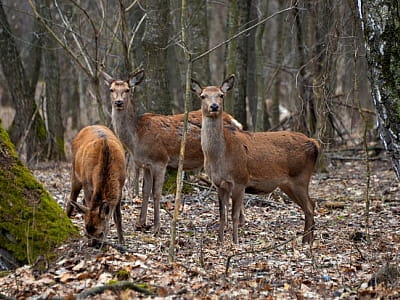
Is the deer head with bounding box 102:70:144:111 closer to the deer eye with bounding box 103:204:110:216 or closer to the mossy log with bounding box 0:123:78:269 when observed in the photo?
the mossy log with bounding box 0:123:78:269

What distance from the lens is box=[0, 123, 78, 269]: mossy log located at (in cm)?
739

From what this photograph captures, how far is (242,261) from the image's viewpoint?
7.88 meters

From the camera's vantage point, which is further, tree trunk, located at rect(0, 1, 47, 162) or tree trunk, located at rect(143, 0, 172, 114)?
tree trunk, located at rect(0, 1, 47, 162)

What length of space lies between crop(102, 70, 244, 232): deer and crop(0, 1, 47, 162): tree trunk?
6.71 m

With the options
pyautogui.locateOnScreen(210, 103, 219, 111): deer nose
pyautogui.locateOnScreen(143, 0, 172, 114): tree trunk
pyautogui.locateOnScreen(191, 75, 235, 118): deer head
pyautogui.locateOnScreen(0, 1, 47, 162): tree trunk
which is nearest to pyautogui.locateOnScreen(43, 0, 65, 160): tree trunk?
pyautogui.locateOnScreen(0, 1, 47, 162): tree trunk

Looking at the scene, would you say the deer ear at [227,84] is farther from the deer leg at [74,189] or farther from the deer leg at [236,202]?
the deer leg at [74,189]

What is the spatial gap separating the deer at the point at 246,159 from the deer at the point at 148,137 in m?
0.88

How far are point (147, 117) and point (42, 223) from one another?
397 cm

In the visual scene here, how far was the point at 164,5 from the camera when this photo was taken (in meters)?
12.6

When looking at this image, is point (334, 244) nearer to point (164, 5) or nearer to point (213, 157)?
point (213, 157)

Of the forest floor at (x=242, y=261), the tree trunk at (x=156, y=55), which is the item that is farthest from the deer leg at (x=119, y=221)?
the tree trunk at (x=156, y=55)

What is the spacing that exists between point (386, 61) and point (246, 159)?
305cm

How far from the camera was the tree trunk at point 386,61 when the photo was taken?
721cm

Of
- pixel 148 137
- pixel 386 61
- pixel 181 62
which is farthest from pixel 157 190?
pixel 181 62
